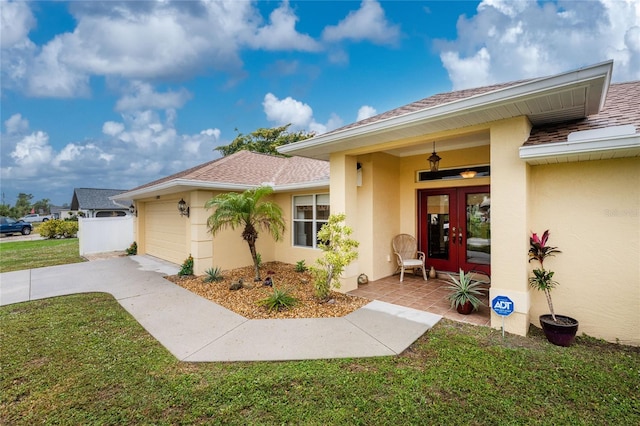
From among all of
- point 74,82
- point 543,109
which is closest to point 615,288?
point 543,109

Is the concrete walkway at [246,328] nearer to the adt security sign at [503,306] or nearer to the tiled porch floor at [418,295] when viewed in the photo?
the tiled porch floor at [418,295]

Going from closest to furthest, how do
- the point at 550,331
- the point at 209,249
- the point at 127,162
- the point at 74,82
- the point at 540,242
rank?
the point at 550,331 < the point at 540,242 < the point at 209,249 < the point at 74,82 < the point at 127,162

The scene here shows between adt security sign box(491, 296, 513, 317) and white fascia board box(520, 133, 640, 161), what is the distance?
7.19 ft

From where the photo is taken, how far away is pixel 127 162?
41.2 meters

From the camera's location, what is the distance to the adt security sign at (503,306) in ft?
13.6

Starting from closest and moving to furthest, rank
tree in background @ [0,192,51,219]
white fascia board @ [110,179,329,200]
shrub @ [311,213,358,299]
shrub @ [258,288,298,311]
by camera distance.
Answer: shrub @ [258,288,298,311]
shrub @ [311,213,358,299]
white fascia board @ [110,179,329,200]
tree in background @ [0,192,51,219]

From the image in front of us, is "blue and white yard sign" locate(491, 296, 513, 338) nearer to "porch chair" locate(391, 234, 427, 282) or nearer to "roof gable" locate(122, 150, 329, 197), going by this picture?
"porch chair" locate(391, 234, 427, 282)

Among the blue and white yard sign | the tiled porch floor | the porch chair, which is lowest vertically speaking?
the tiled porch floor

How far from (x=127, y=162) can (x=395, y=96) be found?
44.7m

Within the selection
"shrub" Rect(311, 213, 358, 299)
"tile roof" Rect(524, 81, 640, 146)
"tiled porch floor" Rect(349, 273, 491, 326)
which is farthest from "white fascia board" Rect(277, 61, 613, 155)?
"tiled porch floor" Rect(349, 273, 491, 326)

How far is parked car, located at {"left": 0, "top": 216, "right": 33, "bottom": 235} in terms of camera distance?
24547mm

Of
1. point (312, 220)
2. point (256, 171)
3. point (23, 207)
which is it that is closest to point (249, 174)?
point (256, 171)

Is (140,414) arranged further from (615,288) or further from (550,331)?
(615,288)

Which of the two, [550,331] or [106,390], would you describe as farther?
[550,331]
